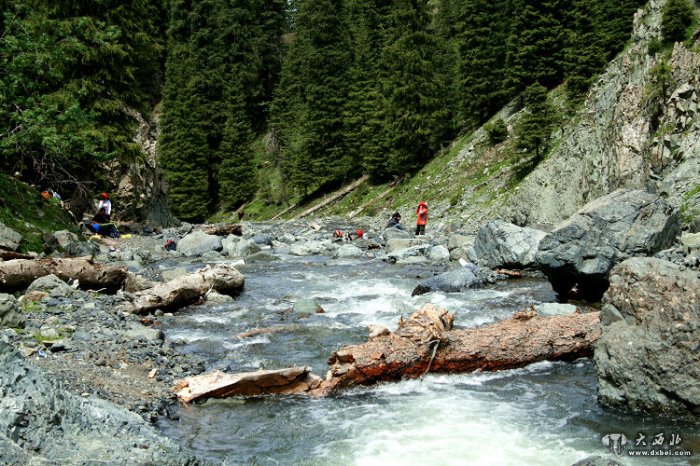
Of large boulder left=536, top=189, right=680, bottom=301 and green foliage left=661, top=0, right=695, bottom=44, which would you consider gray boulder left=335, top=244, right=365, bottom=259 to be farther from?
green foliage left=661, top=0, right=695, bottom=44

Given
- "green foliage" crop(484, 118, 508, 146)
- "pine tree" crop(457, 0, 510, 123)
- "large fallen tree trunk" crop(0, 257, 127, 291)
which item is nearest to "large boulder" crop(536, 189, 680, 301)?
"large fallen tree trunk" crop(0, 257, 127, 291)

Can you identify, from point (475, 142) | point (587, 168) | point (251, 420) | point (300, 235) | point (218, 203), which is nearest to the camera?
point (251, 420)

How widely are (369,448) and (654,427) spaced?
3677 mm

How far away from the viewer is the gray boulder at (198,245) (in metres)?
24.0

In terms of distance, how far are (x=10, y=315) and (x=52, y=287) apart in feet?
10.7

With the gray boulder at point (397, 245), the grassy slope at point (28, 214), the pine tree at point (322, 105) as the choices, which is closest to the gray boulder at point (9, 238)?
the grassy slope at point (28, 214)

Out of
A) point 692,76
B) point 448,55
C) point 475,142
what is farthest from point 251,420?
point 448,55

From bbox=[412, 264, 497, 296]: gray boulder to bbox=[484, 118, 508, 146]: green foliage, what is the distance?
23324mm

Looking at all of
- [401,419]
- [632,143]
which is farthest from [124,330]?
[632,143]

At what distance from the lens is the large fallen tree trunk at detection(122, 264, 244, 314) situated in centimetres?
1344

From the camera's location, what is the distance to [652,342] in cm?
774

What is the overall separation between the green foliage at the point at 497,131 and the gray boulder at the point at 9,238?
29.8m

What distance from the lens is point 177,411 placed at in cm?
810

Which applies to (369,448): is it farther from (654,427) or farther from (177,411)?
(654,427)
